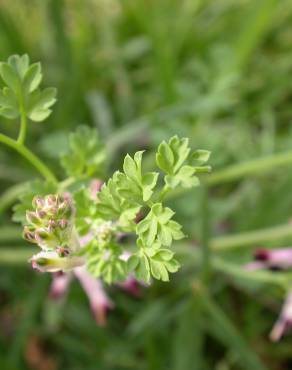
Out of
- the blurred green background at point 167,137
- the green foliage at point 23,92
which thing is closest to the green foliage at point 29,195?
the green foliage at point 23,92

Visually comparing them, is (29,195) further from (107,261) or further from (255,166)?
(255,166)

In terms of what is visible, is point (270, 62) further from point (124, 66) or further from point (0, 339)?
point (0, 339)

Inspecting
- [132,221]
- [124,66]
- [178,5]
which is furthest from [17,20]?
[132,221]

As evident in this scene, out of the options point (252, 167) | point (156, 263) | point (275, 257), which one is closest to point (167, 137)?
point (252, 167)

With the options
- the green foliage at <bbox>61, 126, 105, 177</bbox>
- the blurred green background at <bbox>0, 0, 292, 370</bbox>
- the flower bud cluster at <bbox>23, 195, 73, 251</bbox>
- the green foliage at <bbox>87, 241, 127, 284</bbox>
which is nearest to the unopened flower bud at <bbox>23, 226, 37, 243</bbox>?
the flower bud cluster at <bbox>23, 195, 73, 251</bbox>

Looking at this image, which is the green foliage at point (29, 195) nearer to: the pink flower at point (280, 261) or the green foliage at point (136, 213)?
the green foliage at point (136, 213)

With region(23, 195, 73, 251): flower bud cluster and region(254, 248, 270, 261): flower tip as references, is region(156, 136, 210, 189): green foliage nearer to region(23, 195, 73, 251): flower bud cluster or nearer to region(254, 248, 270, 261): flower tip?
region(23, 195, 73, 251): flower bud cluster

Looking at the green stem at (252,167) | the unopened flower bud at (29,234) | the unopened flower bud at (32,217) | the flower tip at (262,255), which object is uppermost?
the green stem at (252,167)
